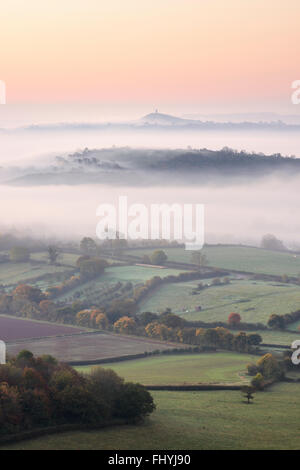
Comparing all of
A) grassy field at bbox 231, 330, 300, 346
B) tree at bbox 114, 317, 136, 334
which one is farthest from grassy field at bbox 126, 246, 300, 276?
tree at bbox 114, 317, 136, 334

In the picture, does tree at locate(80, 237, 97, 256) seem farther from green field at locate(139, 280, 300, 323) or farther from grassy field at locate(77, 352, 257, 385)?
grassy field at locate(77, 352, 257, 385)

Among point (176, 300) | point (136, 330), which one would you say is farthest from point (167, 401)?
point (176, 300)

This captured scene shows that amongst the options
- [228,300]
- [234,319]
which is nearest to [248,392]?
[234,319]

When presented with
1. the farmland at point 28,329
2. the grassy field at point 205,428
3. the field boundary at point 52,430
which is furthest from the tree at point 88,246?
the field boundary at point 52,430

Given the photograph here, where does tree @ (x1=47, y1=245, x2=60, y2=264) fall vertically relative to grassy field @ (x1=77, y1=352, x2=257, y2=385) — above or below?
above

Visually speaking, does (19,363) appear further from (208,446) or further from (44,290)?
(44,290)

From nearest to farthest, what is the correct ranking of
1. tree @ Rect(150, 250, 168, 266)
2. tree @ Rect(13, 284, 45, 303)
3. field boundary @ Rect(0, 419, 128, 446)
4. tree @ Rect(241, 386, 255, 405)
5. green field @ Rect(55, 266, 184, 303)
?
field boundary @ Rect(0, 419, 128, 446) → tree @ Rect(241, 386, 255, 405) → tree @ Rect(13, 284, 45, 303) → green field @ Rect(55, 266, 184, 303) → tree @ Rect(150, 250, 168, 266)

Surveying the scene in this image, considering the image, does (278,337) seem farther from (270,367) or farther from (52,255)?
(52,255)
